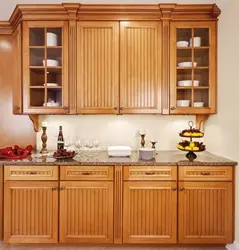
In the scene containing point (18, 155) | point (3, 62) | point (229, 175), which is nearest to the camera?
point (229, 175)

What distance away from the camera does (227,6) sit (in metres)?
2.50

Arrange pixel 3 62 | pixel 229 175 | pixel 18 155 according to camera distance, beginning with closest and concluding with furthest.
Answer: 1. pixel 229 175
2. pixel 18 155
3. pixel 3 62

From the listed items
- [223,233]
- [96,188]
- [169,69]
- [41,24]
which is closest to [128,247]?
[96,188]

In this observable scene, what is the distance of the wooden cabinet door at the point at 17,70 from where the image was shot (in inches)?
108

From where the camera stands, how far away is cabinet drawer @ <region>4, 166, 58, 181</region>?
2.38m

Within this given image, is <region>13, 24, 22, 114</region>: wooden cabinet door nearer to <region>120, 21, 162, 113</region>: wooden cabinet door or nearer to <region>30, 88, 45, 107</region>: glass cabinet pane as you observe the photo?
<region>30, 88, 45, 107</region>: glass cabinet pane

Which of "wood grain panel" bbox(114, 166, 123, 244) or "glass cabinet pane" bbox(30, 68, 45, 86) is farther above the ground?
"glass cabinet pane" bbox(30, 68, 45, 86)

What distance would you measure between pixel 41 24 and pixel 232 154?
2.37 metres

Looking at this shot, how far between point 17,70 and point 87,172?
139 cm

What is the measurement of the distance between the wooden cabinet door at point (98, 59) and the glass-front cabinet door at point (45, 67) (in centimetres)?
16

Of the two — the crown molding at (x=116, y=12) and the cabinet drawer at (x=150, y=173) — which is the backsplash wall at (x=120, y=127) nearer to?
the cabinet drawer at (x=150, y=173)

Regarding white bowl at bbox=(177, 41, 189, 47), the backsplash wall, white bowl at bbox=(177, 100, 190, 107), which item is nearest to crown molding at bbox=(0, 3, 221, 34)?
white bowl at bbox=(177, 41, 189, 47)

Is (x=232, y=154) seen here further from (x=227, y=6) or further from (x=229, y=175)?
(x=227, y=6)

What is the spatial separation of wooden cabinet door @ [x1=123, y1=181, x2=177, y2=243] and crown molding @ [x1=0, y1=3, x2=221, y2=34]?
1.74 m
